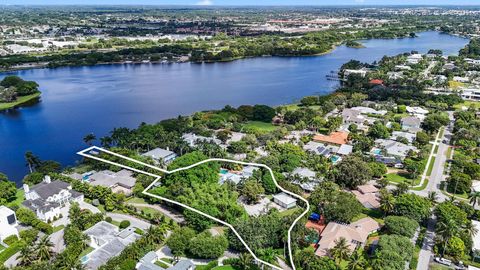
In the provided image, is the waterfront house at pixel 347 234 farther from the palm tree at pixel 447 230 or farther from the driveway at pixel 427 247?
the palm tree at pixel 447 230

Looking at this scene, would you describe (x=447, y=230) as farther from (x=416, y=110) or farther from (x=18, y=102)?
(x=18, y=102)

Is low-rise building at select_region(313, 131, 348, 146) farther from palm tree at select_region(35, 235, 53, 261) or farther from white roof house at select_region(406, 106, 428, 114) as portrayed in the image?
palm tree at select_region(35, 235, 53, 261)

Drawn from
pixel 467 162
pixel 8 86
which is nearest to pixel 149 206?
pixel 467 162

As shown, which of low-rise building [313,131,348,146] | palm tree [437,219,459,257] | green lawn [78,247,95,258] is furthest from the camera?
low-rise building [313,131,348,146]

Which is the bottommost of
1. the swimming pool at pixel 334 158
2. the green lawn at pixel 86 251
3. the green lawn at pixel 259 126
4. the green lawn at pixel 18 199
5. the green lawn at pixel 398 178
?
the green lawn at pixel 398 178

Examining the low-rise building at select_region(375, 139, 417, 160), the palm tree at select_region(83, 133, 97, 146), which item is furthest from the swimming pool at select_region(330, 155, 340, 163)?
the palm tree at select_region(83, 133, 97, 146)

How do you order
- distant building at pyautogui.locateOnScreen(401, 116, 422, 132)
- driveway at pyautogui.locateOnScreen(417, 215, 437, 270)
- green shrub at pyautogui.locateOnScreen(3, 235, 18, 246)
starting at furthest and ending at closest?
distant building at pyautogui.locateOnScreen(401, 116, 422, 132)
green shrub at pyautogui.locateOnScreen(3, 235, 18, 246)
driveway at pyautogui.locateOnScreen(417, 215, 437, 270)

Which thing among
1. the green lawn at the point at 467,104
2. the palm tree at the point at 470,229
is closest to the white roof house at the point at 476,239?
the palm tree at the point at 470,229
